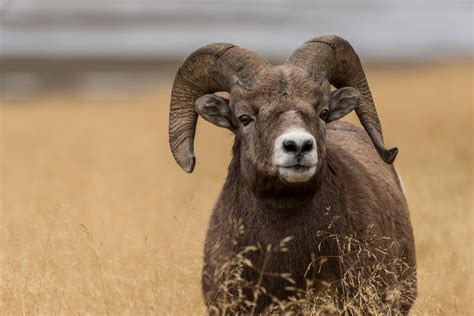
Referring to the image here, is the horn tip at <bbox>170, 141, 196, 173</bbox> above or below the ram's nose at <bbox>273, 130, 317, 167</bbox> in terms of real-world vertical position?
below

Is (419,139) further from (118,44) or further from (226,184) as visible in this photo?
(118,44)

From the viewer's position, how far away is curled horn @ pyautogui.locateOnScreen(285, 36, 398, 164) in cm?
880

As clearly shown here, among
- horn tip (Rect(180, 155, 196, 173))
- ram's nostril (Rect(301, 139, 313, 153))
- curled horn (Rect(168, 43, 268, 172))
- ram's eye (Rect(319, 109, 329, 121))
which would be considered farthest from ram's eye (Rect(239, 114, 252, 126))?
ram's nostril (Rect(301, 139, 313, 153))

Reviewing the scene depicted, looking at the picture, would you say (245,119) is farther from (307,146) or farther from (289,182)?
(307,146)

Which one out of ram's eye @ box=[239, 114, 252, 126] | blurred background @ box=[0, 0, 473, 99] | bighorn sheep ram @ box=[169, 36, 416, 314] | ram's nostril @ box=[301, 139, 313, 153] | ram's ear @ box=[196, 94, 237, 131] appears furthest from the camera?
blurred background @ box=[0, 0, 473, 99]

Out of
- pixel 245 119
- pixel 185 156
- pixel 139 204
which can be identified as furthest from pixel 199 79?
pixel 139 204

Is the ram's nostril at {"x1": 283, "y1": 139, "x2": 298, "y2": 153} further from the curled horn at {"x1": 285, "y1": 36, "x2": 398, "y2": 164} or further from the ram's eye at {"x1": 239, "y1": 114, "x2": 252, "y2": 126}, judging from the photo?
the curled horn at {"x1": 285, "y1": 36, "x2": 398, "y2": 164}

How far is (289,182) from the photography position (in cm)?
796

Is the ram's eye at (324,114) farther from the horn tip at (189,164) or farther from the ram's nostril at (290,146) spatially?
the horn tip at (189,164)

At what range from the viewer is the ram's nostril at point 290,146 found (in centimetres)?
775

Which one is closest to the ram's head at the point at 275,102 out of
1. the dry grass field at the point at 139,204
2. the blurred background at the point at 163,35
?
the dry grass field at the point at 139,204

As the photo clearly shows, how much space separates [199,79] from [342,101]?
1234 mm

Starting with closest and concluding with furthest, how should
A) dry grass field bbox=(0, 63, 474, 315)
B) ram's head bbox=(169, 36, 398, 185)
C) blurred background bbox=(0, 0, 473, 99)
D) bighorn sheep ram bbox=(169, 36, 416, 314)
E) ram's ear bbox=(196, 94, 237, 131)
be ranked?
ram's head bbox=(169, 36, 398, 185)
bighorn sheep ram bbox=(169, 36, 416, 314)
ram's ear bbox=(196, 94, 237, 131)
dry grass field bbox=(0, 63, 474, 315)
blurred background bbox=(0, 0, 473, 99)

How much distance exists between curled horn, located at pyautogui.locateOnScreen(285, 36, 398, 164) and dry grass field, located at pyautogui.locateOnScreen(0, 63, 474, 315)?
109cm
